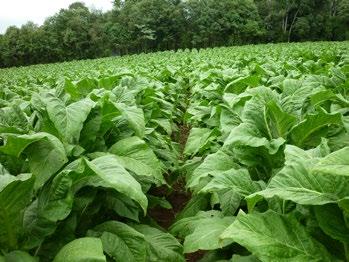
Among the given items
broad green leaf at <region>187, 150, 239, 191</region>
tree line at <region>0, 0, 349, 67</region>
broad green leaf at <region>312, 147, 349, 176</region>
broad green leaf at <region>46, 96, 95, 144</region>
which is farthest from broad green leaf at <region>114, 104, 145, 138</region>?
tree line at <region>0, 0, 349, 67</region>

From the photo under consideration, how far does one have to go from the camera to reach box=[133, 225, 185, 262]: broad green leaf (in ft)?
7.88

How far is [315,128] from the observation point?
8.33ft

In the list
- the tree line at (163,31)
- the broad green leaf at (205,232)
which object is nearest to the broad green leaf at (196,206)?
the broad green leaf at (205,232)

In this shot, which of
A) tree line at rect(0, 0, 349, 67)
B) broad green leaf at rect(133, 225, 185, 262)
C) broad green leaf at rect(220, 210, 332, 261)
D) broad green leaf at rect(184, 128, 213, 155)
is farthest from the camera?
tree line at rect(0, 0, 349, 67)

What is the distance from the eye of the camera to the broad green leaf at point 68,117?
228cm

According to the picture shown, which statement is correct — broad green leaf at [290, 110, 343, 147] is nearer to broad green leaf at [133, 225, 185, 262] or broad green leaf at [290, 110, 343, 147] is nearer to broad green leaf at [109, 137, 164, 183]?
broad green leaf at [109, 137, 164, 183]

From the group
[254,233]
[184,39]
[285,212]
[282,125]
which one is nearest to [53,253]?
[254,233]

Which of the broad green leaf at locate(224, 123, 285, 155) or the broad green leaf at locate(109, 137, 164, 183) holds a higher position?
the broad green leaf at locate(224, 123, 285, 155)

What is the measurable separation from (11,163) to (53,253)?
584mm

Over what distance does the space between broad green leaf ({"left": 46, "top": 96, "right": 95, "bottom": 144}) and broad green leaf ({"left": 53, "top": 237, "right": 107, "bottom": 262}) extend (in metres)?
0.73

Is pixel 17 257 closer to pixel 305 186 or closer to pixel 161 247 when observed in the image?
pixel 161 247

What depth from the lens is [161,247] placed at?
246 cm

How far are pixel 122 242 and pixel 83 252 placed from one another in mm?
526

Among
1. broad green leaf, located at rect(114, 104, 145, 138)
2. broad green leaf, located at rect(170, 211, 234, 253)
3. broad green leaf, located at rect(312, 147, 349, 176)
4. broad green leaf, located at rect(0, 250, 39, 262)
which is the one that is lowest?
broad green leaf, located at rect(170, 211, 234, 253)
